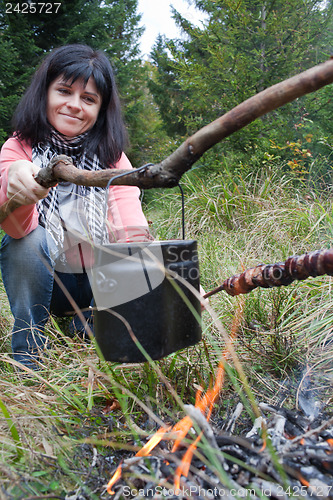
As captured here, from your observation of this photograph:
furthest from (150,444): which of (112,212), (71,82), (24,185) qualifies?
(71,82)

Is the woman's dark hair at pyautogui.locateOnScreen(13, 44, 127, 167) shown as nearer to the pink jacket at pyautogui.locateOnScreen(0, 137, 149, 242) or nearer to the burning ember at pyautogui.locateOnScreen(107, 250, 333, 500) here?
the pink jacket at pyautogui.locateOnScreen(0, 137, 149, 242)

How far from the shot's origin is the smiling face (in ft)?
6.26

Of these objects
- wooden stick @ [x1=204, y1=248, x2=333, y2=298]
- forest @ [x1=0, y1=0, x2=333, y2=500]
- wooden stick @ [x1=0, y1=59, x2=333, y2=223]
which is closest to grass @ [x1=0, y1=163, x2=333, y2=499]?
forest @ [x1=0, y1=0, x2=333, y2=500]

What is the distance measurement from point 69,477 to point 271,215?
275 cm

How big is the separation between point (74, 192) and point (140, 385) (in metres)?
1.21

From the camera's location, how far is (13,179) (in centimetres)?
133

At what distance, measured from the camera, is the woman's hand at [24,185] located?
129 centimetres

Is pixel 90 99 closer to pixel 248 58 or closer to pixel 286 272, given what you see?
pixel 286 272

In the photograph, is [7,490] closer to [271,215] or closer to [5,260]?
[5,260]

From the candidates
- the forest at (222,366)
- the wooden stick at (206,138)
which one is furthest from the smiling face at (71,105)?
the forest at (222,366)

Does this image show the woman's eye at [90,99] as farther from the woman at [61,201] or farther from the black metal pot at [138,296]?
the black metal pot at [138,296]

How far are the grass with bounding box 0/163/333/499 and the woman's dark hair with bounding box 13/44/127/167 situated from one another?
1.08 meters

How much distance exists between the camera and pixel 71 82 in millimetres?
1886

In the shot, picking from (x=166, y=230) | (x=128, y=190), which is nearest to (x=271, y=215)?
(x=166, y=230)
